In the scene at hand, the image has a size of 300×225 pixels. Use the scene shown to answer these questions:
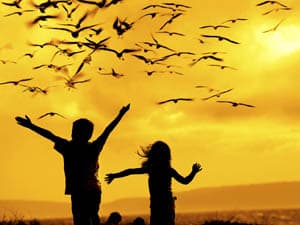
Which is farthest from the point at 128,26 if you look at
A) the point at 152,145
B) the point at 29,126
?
the point at 29,126

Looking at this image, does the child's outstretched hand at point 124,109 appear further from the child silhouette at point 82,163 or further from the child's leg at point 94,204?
the child's leg at point 94,204

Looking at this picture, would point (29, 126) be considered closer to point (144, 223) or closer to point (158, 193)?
point (158, 193)

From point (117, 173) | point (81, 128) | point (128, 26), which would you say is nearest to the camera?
point (81, 128)

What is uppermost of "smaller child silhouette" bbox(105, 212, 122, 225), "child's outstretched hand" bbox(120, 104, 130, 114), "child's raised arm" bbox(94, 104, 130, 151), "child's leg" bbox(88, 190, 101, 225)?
"child's outstretched hand" bbox(120, 104, 130, 114)

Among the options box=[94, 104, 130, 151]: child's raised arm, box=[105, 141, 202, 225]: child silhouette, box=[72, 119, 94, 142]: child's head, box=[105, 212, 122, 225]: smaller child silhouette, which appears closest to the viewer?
box=[72, 119, 94, 142]: child's head

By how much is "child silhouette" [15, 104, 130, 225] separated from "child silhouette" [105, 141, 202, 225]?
1370 millimetres

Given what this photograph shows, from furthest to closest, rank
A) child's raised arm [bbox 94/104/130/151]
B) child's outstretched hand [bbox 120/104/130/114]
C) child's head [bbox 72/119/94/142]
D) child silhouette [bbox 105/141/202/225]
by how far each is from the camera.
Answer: child silhouette [bbox 105/141/202/225], child's outstretched hand [bbox 120/104/130/114], child's raised arm [bbox 94/104/130/151], child's head [bbox 72/119/94/142]

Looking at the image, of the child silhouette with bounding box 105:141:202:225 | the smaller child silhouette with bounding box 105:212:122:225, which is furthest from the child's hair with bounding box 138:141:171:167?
the smaller child silhouette with bounding box 105:212:122:225

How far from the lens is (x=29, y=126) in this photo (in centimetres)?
1327

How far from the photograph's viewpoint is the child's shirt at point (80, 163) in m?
13.1

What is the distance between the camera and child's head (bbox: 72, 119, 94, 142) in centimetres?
1302

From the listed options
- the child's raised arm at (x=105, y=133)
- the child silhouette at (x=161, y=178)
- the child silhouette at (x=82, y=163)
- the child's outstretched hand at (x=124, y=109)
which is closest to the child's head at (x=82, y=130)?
the child silhouette at (x=82, y=163)

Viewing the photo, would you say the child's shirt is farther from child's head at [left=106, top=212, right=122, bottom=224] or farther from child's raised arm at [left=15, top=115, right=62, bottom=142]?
child's head at [left=106, top=212, right=122, bottom=224]

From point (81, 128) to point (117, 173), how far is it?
1.53 m
